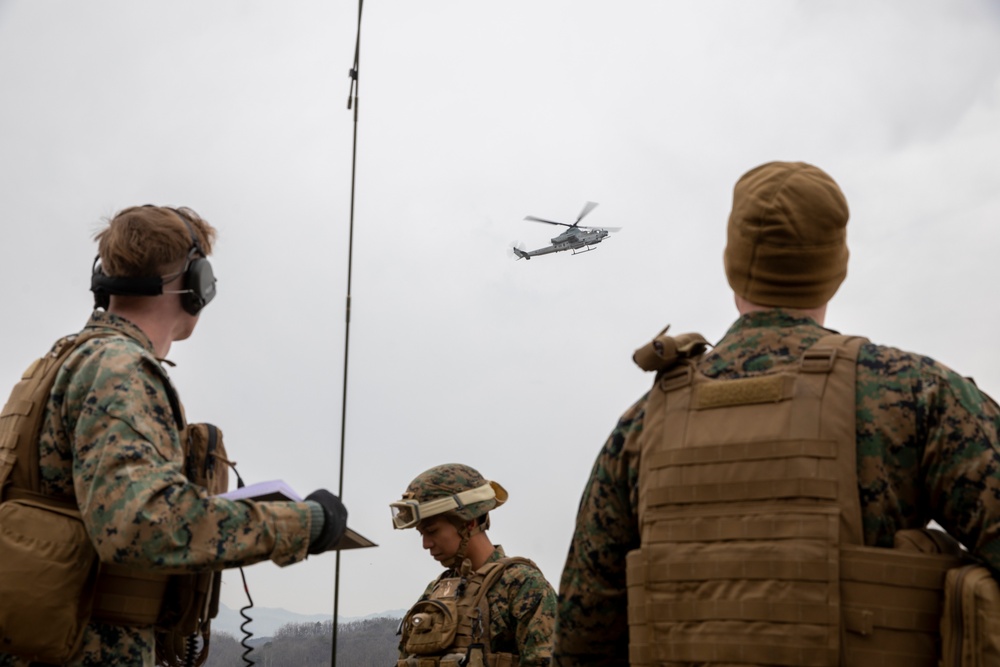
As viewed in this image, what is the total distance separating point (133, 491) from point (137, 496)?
0.08 feet

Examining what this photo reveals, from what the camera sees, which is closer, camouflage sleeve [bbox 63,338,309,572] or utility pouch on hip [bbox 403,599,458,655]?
camouflage sleeve [bbox 63,338,309,572]

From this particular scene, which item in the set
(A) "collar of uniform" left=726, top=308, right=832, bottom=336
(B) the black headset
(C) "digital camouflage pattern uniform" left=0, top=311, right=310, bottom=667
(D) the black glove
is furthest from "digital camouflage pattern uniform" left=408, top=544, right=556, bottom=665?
(A) "collar of uniform" left=726, top=308, right=832, bottom=336

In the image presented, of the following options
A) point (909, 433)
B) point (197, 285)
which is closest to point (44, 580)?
point (197, 285)

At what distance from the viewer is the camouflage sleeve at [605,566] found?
12.9 ft

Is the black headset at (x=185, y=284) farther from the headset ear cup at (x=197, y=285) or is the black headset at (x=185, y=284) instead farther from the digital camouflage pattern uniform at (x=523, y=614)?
the digital camouflage pattern uniform at (x=523, y=614)

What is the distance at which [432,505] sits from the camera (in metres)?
7.54

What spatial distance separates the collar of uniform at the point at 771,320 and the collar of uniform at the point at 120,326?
212 centimetres

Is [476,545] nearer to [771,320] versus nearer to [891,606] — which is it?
[771,320]

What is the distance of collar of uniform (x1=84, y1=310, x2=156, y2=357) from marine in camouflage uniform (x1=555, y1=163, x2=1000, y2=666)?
1.71m

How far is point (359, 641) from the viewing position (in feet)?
32.7

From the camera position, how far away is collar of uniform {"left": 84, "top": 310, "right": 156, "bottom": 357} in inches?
170

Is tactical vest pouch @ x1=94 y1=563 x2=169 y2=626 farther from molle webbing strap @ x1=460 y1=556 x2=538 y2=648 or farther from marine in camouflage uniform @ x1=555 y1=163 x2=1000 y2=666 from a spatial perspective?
molle webbing strap @ x1=460 y1=556 x2=538 y2=648

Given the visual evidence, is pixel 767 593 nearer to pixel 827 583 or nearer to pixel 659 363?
pixel 827 583

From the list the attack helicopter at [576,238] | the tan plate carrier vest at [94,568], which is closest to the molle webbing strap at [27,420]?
the tan plate carrier vest at [94,568]
